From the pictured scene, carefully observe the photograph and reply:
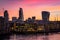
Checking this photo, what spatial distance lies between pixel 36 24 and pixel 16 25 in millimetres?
1182

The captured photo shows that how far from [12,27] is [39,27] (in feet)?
6.12

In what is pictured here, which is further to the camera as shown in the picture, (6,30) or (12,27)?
(6,30)

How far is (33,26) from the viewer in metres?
14.9

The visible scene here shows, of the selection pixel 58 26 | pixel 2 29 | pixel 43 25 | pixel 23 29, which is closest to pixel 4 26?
pixel 2 29

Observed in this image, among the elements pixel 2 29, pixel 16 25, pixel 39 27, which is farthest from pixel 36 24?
pixel 2 29

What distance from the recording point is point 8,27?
44.9 feet

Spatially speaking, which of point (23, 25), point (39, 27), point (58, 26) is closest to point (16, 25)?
point (23, 25)

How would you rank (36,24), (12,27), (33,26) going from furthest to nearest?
(33,26) < (36,24) < (12,27)

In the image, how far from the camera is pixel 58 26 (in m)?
13.1

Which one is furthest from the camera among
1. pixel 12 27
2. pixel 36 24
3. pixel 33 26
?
pixel 33 26

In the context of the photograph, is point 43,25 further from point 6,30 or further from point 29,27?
point 6,30

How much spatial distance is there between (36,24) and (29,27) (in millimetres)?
756

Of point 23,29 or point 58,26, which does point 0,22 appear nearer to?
point 23,29

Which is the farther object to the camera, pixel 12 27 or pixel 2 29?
pixel 2 29
